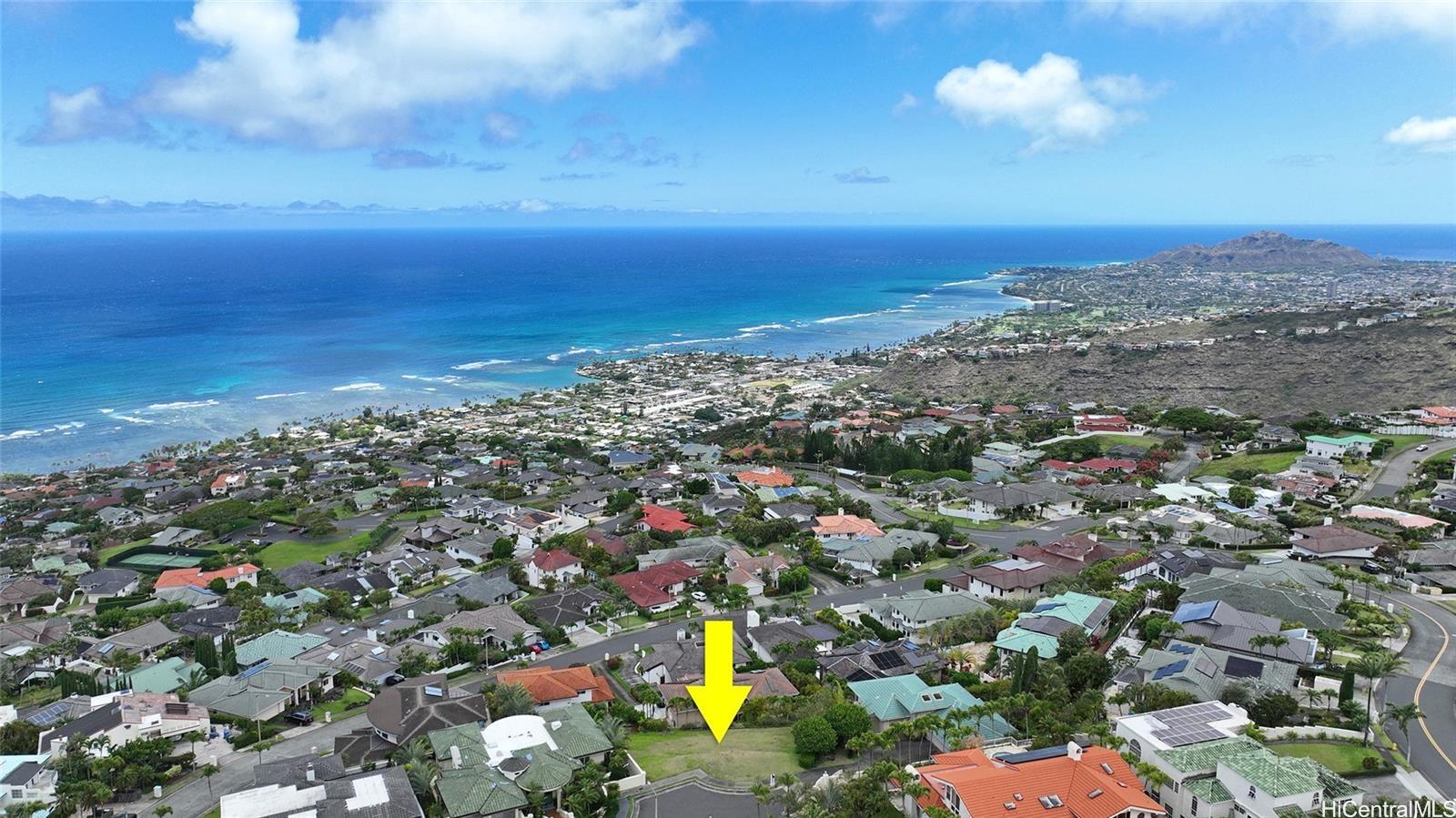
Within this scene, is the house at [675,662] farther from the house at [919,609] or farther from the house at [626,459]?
the house at [626,459]

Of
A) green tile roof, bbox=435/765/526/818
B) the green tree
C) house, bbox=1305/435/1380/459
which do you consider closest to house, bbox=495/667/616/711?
green tile roof, bbox=435/765/526/818

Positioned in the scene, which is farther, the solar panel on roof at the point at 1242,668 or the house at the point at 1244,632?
the house at the point at 1244,632

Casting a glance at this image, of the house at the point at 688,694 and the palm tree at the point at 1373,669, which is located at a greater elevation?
the palm tree at the point at 1373,669

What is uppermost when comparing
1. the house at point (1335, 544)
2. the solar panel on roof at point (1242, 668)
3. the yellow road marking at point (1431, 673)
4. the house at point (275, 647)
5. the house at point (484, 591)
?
the solar panel on roof at point (1242, 668)

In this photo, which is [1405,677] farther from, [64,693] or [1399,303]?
[1399,303]

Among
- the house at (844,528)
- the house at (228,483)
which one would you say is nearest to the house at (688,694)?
the house at (844,528)

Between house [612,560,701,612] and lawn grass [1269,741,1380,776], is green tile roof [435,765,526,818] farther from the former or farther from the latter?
lawn grass [1269,741,1380,776]
